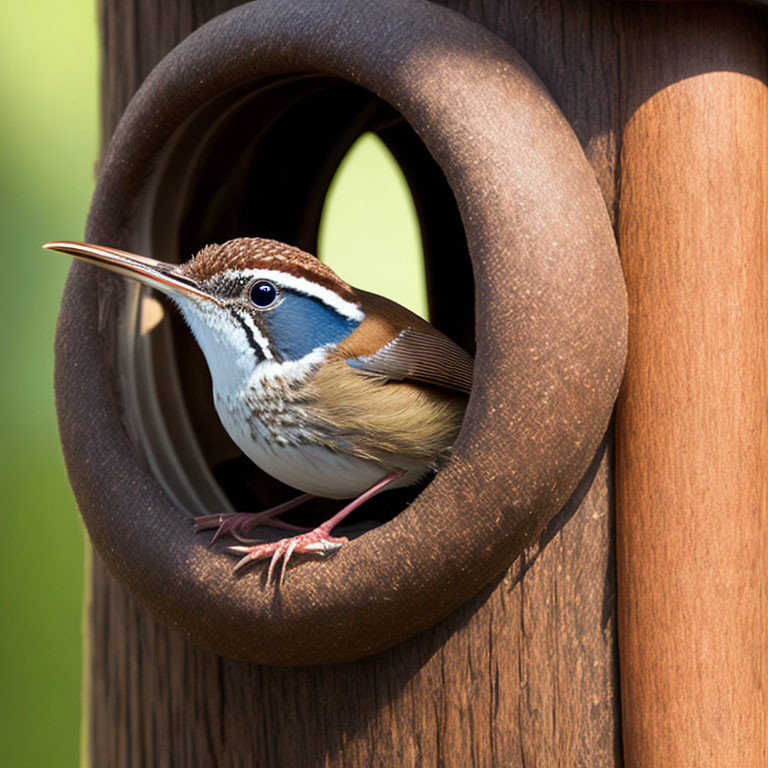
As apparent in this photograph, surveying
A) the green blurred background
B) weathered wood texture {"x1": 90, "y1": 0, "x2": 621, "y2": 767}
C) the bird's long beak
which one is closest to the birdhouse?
weathered wood texture {"x1": 90, "y1": 0, "x2": 621, "y2": 767}

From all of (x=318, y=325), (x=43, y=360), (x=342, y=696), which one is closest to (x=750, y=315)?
(x=318, y=325)

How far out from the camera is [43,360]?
17.4ft

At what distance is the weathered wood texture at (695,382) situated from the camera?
186 centimetres

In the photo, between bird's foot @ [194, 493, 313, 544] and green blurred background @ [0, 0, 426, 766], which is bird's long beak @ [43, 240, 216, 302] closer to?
bird's foot @ [194, 493, 313, 544]

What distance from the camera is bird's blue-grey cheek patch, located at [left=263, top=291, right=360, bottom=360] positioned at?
200 centimetres

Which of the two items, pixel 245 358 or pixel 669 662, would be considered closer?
pixel 669 662

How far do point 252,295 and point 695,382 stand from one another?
2.82 feet

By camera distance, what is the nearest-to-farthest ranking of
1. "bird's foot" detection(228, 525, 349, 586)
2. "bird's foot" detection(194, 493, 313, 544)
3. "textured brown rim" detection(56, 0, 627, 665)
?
1. "textured brown rim" detection(56, 0, 627, 665)
2. "bird's foot" detection(228, 525, 349, 586)
3. "bird's foot" detection(194, 493, 313, 544)

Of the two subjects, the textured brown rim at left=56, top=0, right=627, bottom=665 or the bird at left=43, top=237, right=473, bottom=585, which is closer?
the textured brown rim at left=56, top=0, right=627, bottom=665

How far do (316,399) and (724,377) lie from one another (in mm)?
757

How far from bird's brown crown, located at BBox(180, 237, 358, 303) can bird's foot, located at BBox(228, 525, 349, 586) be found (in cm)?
50

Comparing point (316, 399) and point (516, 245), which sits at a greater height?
point (516, 245)

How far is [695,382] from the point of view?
1.86 meters

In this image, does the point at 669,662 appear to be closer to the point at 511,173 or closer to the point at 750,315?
the point at 750,315
